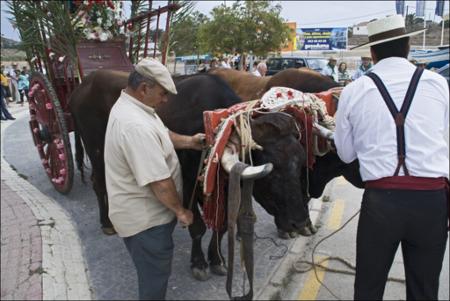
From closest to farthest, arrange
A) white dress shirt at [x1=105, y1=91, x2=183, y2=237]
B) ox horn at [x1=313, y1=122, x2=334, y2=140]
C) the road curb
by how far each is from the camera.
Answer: white dress shirt at [x1=105, y1=91, x2=183, y2=237] → ox horn at [x1=313, y1=122, x2=334, y2=140] → the road curb

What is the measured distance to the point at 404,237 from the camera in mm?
2459

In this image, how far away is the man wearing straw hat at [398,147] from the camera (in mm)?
2256

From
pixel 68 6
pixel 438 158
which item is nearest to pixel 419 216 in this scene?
pixel 438 158

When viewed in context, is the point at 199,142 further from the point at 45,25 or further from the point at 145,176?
the point at 45,25

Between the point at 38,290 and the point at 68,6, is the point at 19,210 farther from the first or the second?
the point at 68,6

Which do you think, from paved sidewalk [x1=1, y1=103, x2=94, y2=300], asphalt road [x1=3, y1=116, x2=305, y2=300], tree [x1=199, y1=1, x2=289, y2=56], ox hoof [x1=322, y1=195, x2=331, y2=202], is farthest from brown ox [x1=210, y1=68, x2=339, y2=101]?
tree [x1=199, y1=1, x2=289, y2=56]

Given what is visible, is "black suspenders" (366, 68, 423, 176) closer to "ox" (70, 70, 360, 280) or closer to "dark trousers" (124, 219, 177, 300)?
"ox" (70, 70, 360, 280)

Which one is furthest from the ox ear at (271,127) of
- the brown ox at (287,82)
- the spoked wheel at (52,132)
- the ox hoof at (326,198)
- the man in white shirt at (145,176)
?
the spoked wheel at (52,132)

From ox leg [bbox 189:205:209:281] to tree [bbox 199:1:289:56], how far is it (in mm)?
23665

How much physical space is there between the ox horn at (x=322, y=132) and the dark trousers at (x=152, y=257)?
3.75 ft

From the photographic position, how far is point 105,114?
486 cm

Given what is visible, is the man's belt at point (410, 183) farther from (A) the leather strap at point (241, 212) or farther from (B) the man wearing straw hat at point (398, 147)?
(A) the leather strap at point (241, 212)

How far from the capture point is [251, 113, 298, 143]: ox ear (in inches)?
107

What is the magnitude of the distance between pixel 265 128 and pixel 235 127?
20 cm
